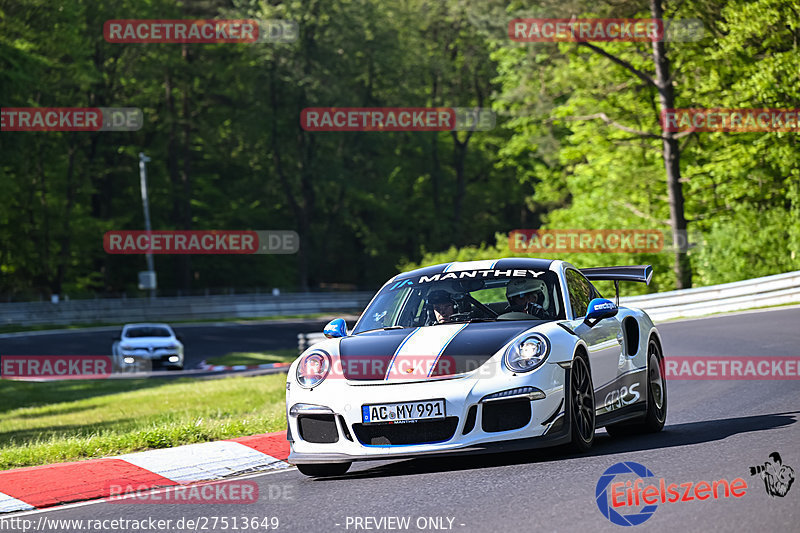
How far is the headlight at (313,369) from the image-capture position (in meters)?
7.89

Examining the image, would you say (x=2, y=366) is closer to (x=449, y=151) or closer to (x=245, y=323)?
(x=245, y=323)

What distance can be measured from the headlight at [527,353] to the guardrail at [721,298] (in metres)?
18.5

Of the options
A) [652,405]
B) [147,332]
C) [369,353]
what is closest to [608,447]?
[652,405]

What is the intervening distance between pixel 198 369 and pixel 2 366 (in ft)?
19.6

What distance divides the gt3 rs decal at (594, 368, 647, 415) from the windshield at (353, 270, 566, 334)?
66 cm

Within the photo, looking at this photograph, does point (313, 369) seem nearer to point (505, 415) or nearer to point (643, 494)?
point (505, 415)

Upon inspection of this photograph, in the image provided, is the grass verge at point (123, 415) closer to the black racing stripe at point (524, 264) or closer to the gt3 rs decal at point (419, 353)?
the black racing stripe at point (524, 264)

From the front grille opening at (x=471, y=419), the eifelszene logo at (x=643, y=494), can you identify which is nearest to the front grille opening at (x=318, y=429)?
the front grille opening at (x=471, y=419)

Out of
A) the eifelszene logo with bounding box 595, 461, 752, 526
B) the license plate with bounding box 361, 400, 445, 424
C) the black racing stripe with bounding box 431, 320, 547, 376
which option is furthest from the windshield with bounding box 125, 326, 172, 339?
the eifelszene logo with bounding box 595, 461, 752, 526

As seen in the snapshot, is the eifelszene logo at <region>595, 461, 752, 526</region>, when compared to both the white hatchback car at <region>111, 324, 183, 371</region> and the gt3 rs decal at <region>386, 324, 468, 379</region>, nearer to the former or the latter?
the gt3 rs decal at <region>386, 324, 468, 379</region>

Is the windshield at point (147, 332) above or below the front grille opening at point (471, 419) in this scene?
below

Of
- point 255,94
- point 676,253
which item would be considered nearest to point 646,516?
point 676,253

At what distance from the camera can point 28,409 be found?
21.5m

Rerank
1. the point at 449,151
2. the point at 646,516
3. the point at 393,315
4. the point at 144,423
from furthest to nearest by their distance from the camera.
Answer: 1. the point at 449,151
2. the point at 144,423
3. the point at 393,315
4. the point at 646,516
